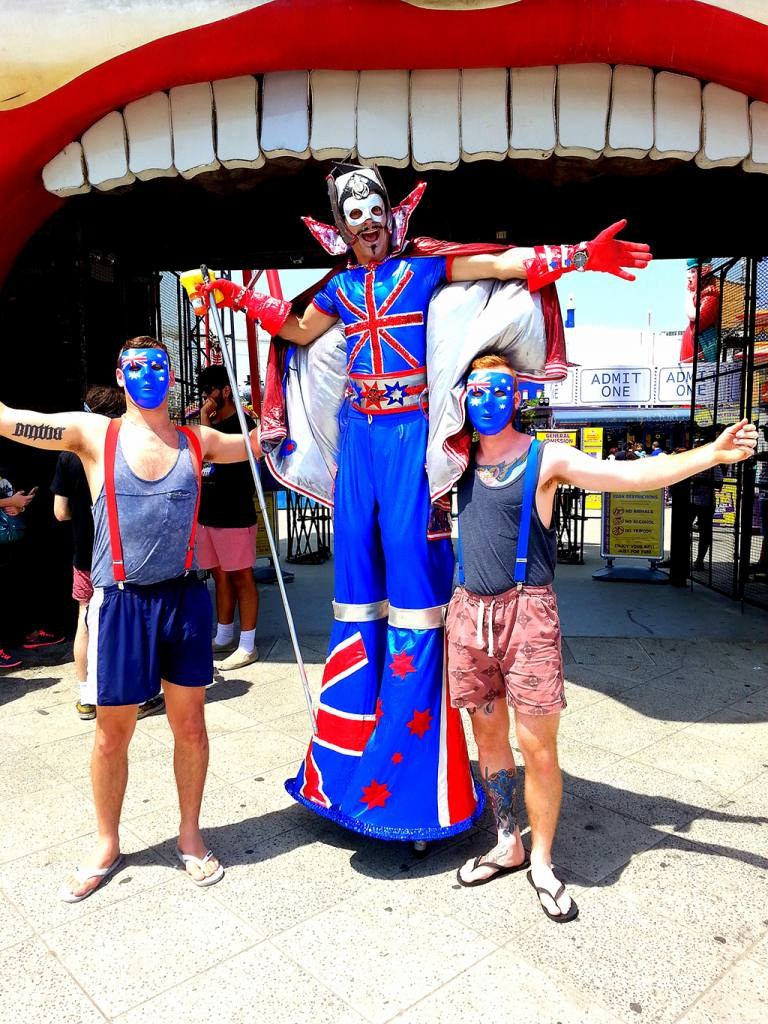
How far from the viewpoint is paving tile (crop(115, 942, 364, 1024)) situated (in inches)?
68.8

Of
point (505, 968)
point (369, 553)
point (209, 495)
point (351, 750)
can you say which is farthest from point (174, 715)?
point (209, 495)

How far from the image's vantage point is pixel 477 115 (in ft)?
9.71

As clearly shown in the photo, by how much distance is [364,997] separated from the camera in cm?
181

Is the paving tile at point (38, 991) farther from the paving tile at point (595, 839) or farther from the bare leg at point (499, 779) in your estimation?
the paving tile at point (595, 839)

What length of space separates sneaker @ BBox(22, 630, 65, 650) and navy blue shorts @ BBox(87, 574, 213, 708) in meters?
3.07

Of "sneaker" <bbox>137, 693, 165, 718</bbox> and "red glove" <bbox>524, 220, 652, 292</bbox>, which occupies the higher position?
"red glove" <bbox>524, 220, 652, 292</bbox>

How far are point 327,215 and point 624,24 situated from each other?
2.87 m

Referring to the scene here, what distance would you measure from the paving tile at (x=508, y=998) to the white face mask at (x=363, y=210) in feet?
7.12

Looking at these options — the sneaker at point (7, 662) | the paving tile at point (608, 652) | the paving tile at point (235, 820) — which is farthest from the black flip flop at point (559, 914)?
the sneaker at point (7, 662)

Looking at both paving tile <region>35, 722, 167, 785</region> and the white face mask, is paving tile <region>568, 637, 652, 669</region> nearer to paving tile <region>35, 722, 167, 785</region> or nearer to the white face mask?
paving tile <region>35, 722, 167, 785</region>

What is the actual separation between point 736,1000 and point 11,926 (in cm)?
192

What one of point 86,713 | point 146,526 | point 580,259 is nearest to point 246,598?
point 86,713

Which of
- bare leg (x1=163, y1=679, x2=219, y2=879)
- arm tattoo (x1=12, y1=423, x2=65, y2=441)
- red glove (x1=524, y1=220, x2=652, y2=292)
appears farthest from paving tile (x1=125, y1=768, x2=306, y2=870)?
red glove (x1=524, y1=220, x2=652, y2=292)

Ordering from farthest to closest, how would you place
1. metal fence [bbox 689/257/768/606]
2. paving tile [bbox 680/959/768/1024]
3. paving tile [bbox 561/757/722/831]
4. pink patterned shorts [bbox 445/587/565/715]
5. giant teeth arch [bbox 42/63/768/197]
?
metal fence [bbox 689/257/768/606] → giant teeth arch [bbox 42/63/768/197] → paving tile [bbox 561/757/722/831] → pink patterned shorts [bbox 445/587/565/715] → paving tile [bbox 680/959/768/1024]
